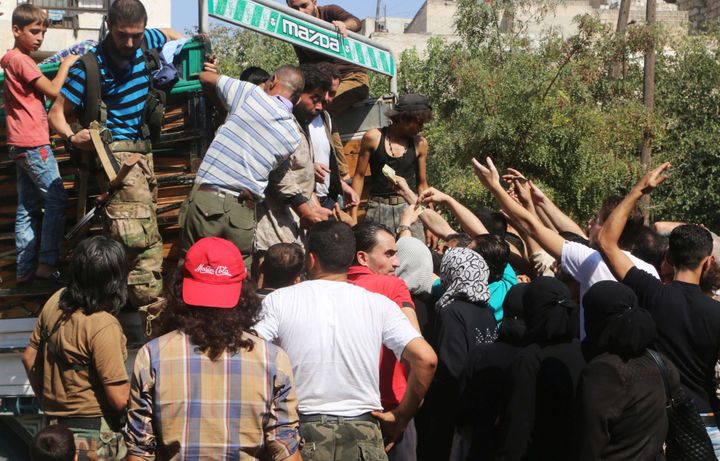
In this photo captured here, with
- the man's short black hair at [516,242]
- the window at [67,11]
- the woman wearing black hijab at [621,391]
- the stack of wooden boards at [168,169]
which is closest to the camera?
the woman wearing black hijab at [621,391]

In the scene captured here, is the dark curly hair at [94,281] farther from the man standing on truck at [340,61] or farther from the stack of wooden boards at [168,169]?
the man standing on truck at [340,61]

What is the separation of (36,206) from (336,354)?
3.24 m

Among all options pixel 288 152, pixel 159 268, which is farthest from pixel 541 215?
pixel 159 268

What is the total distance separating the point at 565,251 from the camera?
533 cm

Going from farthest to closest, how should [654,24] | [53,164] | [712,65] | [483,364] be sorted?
[712,65] < [654,24] < [53,164] < [483,364]

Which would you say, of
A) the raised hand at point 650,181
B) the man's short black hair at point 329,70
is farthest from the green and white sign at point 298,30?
the raised hand at point 650,181

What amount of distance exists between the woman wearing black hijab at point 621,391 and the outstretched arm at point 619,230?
535 mm

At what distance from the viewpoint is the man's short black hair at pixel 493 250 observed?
6.02m

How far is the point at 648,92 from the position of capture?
2373 cm

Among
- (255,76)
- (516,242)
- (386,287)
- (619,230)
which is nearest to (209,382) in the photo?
(386,287)

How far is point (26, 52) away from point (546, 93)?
14.5m

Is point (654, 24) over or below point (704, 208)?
over

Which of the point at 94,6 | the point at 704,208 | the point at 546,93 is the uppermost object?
the point at 94,6

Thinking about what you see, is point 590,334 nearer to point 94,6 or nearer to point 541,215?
point 541,215
